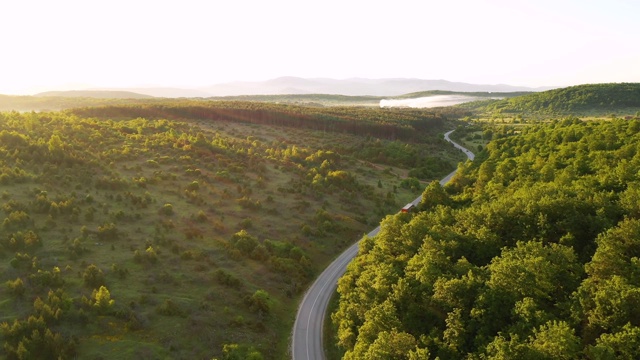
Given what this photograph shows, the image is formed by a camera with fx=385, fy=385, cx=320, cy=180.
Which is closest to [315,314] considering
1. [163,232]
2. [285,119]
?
[163,232]

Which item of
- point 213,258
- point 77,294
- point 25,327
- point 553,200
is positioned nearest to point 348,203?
point 213,258

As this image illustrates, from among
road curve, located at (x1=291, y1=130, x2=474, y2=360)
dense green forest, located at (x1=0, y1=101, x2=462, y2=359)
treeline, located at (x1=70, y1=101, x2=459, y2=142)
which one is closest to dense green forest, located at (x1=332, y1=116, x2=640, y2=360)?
road curve, located at (x1=291, y1=130, x2=474, y2=360)

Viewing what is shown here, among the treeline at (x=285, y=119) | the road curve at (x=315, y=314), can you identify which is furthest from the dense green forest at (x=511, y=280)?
the treeline at (x=285, y=119)

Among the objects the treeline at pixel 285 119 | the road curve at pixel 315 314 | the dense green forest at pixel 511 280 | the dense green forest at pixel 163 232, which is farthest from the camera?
the treeline at pixel 285 119

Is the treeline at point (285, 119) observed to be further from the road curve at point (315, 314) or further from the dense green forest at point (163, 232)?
the road curve at point (315, 314)

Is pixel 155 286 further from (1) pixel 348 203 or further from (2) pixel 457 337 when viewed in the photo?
(1) pixel 348 203

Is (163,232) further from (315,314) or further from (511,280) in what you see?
(511,280)
